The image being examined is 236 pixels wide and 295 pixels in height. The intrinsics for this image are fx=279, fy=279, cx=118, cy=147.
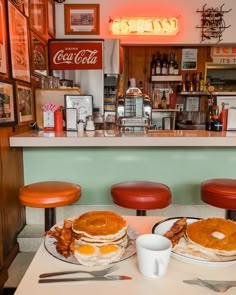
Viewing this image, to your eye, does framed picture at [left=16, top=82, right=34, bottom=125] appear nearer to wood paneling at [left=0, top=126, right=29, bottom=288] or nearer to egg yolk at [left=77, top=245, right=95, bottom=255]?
wood paneling at [left=0, top=126, right=29, bottom=288]

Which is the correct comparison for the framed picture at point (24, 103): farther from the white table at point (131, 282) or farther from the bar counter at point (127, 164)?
the white table at point (131, 282)

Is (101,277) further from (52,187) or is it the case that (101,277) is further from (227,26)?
(227,26)

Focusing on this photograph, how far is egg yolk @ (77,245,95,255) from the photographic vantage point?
0.80 meters

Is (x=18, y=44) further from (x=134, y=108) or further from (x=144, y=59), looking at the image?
(x=144, y=59)

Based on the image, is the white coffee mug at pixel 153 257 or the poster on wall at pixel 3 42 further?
the poster on wall at pixel 3 42

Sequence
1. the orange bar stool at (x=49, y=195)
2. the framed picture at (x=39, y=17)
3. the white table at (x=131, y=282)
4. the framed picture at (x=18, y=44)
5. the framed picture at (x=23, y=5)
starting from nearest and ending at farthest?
1. the white table at (x=131, y=282)
2. the orange bar stool at (x=49, y=195)
3. the framed picture at (x=18, y=44)
4. the framed picture at (x=23, y=5)
5. the framed picture at (x=39, y=17)

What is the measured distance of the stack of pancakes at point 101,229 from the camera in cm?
82

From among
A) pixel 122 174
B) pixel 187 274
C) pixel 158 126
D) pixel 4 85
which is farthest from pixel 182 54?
pixel 187 274

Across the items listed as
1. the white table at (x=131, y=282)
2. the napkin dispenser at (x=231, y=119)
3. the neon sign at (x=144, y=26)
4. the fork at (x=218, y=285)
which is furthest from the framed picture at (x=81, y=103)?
the fork at (x=218, y=285)

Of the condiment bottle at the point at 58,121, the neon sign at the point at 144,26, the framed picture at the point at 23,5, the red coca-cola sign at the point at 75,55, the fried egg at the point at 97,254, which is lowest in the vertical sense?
the fried egg at the point at 97,254

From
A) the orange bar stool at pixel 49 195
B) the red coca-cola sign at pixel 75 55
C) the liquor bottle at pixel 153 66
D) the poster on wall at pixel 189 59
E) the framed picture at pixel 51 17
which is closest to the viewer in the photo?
the orange bar stool at pixel 49 195

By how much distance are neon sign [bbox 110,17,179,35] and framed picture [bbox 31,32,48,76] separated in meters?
1.20

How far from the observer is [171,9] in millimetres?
4094

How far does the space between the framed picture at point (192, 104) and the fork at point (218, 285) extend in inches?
184
